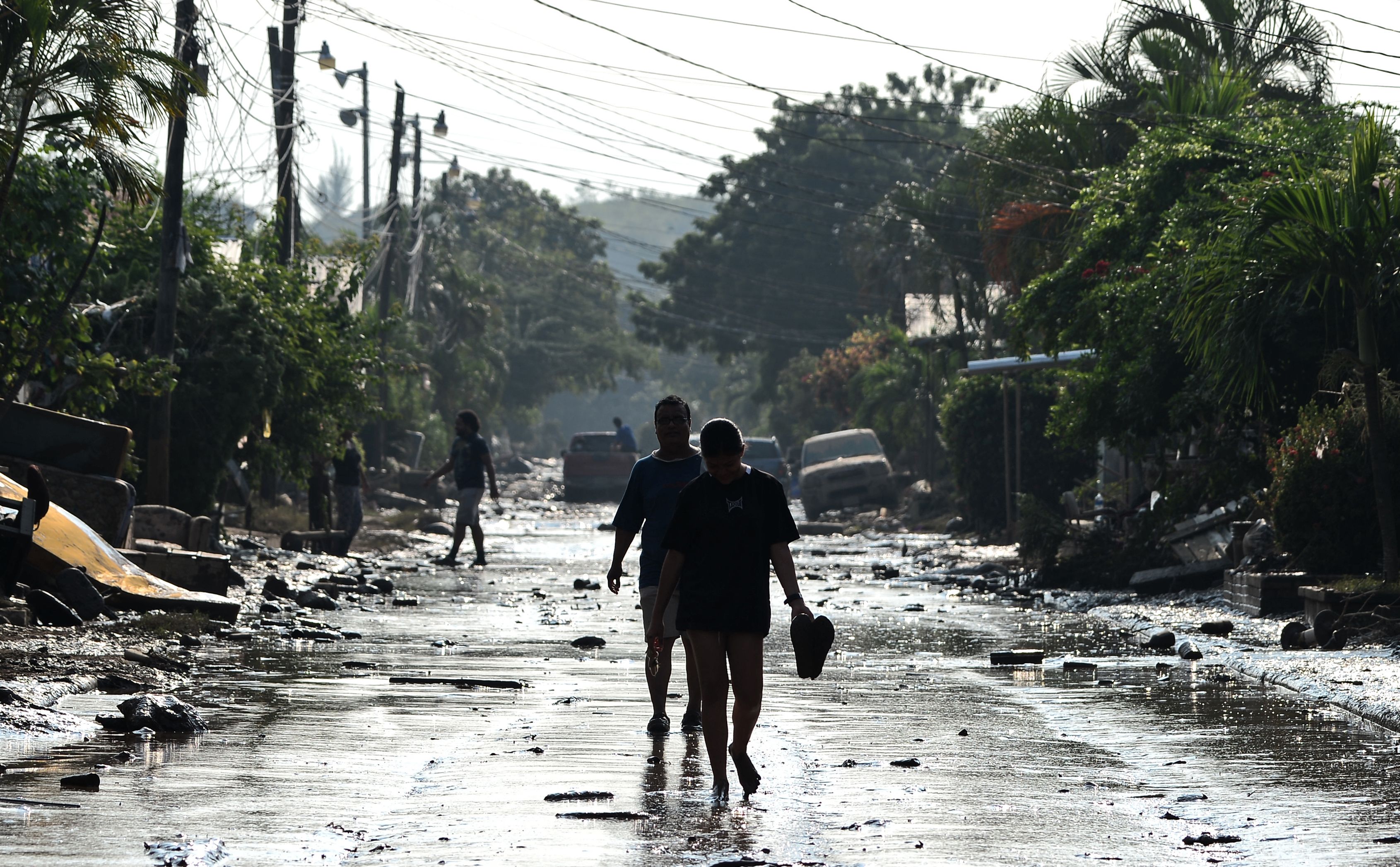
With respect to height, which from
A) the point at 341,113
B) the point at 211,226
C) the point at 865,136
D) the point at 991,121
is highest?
the point at 865,136

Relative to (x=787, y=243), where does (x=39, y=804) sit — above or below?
below

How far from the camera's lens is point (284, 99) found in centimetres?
2509

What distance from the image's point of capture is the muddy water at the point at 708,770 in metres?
6.08

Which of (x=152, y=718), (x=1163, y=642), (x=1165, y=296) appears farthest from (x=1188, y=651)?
(x=152, y=718)

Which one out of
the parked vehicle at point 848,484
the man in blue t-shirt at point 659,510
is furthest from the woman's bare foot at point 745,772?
the parked vehicle at point 848,484

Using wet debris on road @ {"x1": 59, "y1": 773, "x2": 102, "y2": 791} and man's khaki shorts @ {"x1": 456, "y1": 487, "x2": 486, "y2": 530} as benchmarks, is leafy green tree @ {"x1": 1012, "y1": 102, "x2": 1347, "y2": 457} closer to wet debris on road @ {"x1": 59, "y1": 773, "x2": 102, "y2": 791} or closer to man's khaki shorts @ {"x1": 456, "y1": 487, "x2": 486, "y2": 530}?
man's khaki shorts @ {"x1": 456, "y1": 487, "x2": 486, "y2": 530}

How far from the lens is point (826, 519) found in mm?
40969

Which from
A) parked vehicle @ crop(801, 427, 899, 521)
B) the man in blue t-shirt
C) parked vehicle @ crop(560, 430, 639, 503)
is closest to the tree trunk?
the man in blue t-shirt

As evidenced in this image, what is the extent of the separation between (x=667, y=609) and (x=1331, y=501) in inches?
376

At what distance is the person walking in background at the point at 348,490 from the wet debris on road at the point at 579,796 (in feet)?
58.7

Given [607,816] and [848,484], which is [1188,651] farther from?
[848,484]

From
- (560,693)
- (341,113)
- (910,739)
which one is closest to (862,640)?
(560,693)

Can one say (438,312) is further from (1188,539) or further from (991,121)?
(1188,539)

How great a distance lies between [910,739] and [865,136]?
79.5 meters
